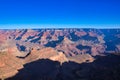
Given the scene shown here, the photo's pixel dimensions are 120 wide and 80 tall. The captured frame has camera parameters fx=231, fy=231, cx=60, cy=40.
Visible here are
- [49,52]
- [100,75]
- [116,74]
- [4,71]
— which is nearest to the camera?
[116,74]

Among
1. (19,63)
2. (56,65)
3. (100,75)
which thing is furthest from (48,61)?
(100,75)

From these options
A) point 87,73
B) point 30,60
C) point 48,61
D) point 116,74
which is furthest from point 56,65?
point 116,74

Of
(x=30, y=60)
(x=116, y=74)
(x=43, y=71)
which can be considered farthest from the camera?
(x=30, y=60)

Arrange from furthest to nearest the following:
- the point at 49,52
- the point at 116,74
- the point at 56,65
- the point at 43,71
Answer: the point at 49,52 → the point at 56,65 → the point at 43,71 → the point at 116,74

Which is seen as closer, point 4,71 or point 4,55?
point 4,71

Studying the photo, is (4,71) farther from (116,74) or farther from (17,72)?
(116,74)

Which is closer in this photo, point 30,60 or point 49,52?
point 30,60

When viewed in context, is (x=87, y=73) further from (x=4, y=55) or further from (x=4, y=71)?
(x=4, y=55)

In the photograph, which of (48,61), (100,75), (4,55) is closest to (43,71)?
(48,61)

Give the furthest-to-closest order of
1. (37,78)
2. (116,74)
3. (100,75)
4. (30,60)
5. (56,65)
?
(30,60), (56,65), (37,78), (100,75), (116,74)
